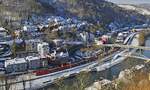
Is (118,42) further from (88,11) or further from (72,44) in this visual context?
(88,11)

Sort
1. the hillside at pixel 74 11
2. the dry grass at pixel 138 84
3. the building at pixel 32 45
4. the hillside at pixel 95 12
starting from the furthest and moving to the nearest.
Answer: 1. the hillside at pixel 95 12
2. the hillside at pixel 74 11
3. the building at pixel 32 45
4. the dry grass at pixel 138 84

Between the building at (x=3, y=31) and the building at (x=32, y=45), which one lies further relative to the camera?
the building at (x=3, y=31)

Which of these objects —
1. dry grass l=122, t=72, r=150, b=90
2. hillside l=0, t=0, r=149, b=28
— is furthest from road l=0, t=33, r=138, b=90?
hillside l=0, t=0, r=149, b=28

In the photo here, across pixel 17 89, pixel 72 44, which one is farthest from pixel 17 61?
pixel 72 44

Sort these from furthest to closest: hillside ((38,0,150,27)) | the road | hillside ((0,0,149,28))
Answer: hillside ((38,0,150,27)) < hillside ((0,0,149,28)) < the road

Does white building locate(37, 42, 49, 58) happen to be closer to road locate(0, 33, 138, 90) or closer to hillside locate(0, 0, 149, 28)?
road locate(0, 33, 138, 90)

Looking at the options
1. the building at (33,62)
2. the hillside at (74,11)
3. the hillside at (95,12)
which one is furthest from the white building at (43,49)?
the hillside at (95,12)

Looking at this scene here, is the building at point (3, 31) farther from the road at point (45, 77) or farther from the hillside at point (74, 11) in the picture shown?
the road at point (45, 77)

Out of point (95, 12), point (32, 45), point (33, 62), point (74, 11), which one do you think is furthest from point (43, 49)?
point (95, 12)

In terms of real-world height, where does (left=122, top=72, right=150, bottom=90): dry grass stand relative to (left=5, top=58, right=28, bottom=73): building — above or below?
above

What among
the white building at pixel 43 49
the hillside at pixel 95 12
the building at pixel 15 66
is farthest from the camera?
the hillside at pixel 95 12
